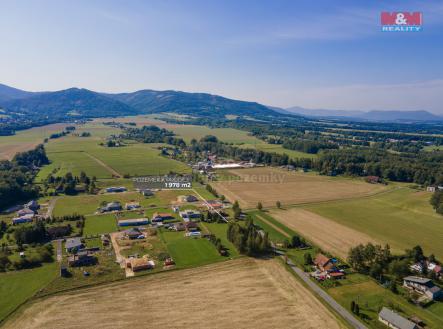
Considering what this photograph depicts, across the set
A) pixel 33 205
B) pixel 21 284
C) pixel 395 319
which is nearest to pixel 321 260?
pixel 395 319

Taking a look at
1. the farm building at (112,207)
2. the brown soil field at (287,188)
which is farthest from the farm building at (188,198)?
the farm building at (112,207)

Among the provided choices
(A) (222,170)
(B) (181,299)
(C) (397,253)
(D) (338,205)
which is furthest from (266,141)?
(B) (181,299)

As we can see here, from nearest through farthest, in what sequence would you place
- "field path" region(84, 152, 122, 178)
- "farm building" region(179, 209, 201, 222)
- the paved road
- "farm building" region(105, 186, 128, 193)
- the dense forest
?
the paved road < "farm building" region(179, 209, 201, 222) < the dense forest < "farm building" region(105, 186, 128, 193) < "field path" region(84, 152, 122, 178)

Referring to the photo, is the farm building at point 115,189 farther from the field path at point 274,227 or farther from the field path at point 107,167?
the field path at point 274,227

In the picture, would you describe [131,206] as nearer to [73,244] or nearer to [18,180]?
[73,244]

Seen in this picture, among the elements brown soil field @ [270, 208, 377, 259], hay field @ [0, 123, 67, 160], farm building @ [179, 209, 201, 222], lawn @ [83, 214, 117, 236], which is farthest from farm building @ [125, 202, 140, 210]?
hay field @ [0, 123, 67, 160]

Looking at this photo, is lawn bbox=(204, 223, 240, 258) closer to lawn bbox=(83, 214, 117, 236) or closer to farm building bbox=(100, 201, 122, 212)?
lawn bbox=(83, 214, 117, 236)
